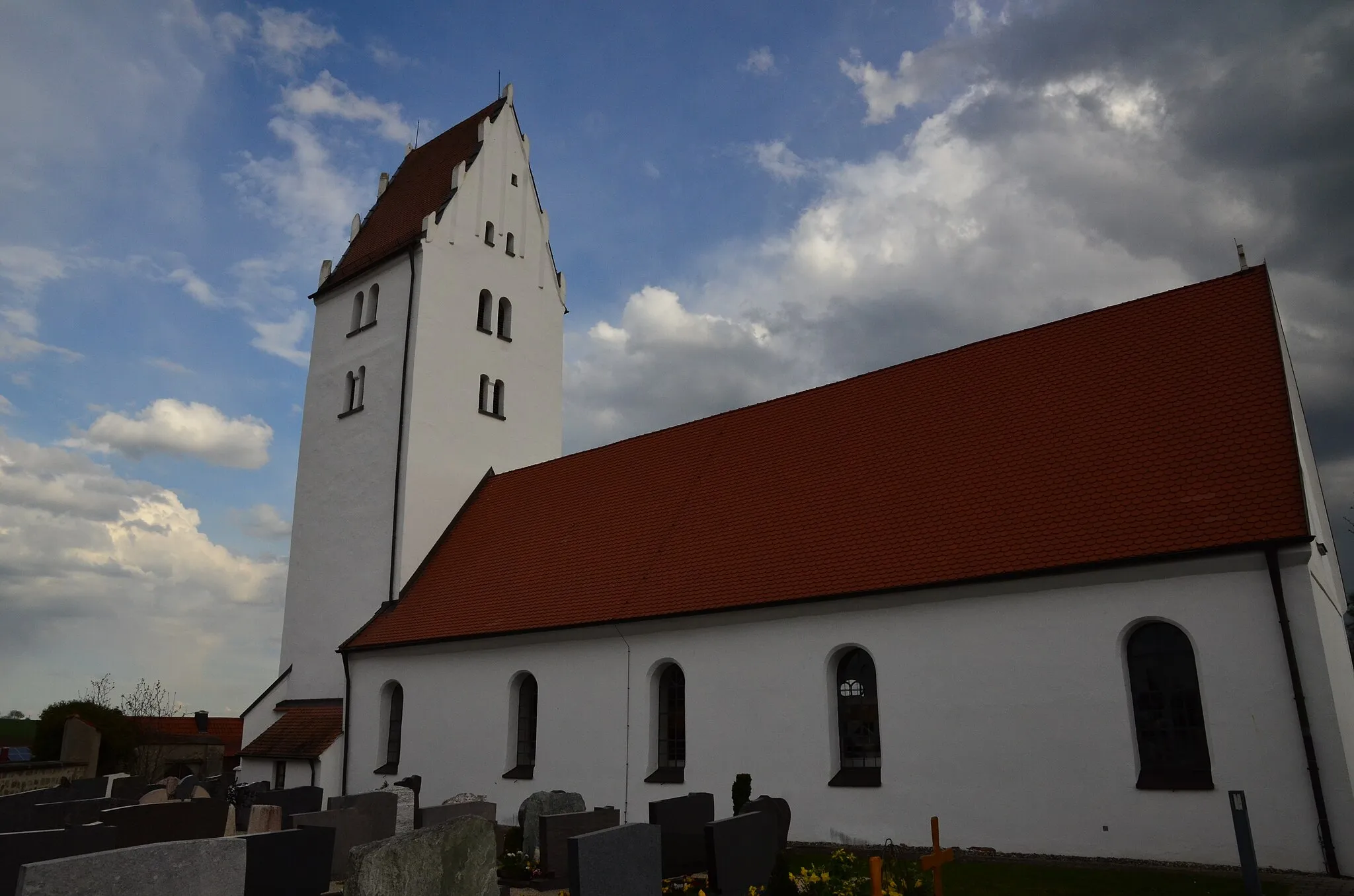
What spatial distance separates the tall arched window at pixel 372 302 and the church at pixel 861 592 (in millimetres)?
260

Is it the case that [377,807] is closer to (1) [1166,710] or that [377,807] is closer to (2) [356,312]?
(1) [1166,710]

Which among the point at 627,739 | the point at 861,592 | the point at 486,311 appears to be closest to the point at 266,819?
the point at 627,739

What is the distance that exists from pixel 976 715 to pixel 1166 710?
2136 mm

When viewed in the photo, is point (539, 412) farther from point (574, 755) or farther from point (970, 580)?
point (970, 580)

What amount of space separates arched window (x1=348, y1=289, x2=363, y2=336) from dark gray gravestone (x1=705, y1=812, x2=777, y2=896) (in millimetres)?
18931

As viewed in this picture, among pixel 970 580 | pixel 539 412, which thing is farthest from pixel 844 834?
pixel 539 412

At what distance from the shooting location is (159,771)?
25.2 metres

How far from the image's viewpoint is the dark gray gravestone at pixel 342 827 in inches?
473

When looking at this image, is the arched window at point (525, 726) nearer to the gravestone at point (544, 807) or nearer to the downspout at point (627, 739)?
the downspout at point (627, 739)

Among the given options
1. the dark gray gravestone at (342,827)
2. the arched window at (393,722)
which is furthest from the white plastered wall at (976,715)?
the dark gray gravestone at (342,827)

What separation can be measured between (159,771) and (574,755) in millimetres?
14761

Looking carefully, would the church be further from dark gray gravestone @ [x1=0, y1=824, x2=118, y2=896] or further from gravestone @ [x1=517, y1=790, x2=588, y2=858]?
dark gray gravestone @ [x1=0, y1=824, x2=118, y2=896]

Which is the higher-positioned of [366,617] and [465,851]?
[366,617]

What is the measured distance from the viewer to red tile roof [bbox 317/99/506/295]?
25.0 meters
